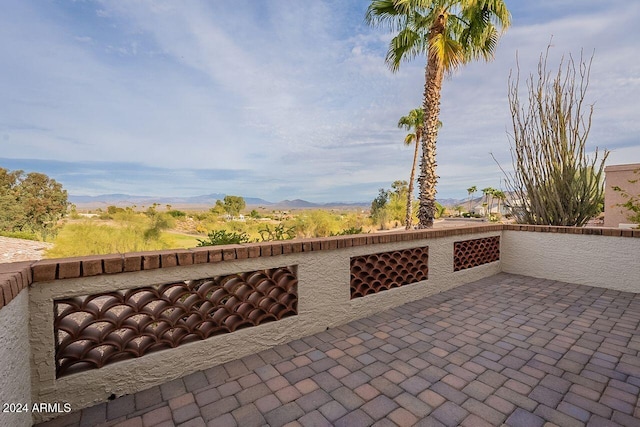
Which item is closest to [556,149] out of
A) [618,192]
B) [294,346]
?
[618,192]

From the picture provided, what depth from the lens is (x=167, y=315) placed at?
237 centimetres

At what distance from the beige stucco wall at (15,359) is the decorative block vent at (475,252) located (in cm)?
514

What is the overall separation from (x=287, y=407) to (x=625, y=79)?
11.1m

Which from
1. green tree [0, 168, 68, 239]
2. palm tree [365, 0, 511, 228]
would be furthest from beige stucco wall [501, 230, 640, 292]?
green tree [0, 168, 68, 239]

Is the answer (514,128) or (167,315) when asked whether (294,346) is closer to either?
(167,315)

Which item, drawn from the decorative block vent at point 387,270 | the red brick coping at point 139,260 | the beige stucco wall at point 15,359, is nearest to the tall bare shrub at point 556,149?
the decorative block vent at point 387,270

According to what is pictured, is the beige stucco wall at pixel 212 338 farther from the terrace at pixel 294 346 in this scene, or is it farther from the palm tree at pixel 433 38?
the palm tree at pixel 433 38

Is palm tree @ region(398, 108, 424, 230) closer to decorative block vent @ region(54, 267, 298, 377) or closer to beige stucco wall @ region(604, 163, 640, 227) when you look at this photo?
beige stucco wall @ region(604, 163, 640, 227)

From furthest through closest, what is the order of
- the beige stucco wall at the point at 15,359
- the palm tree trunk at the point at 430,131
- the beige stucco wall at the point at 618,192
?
the beige stucco wall at the point at 618,192, the palm tree trunk at the point at 430,131, the beige stucco wall at the point at 15,359

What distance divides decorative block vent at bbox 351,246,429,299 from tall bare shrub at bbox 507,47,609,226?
4396 mm

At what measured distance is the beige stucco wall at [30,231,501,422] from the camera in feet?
5.97

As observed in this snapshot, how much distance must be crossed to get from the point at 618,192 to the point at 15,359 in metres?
14.9

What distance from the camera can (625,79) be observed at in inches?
294

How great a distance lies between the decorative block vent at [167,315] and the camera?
6.39ft
